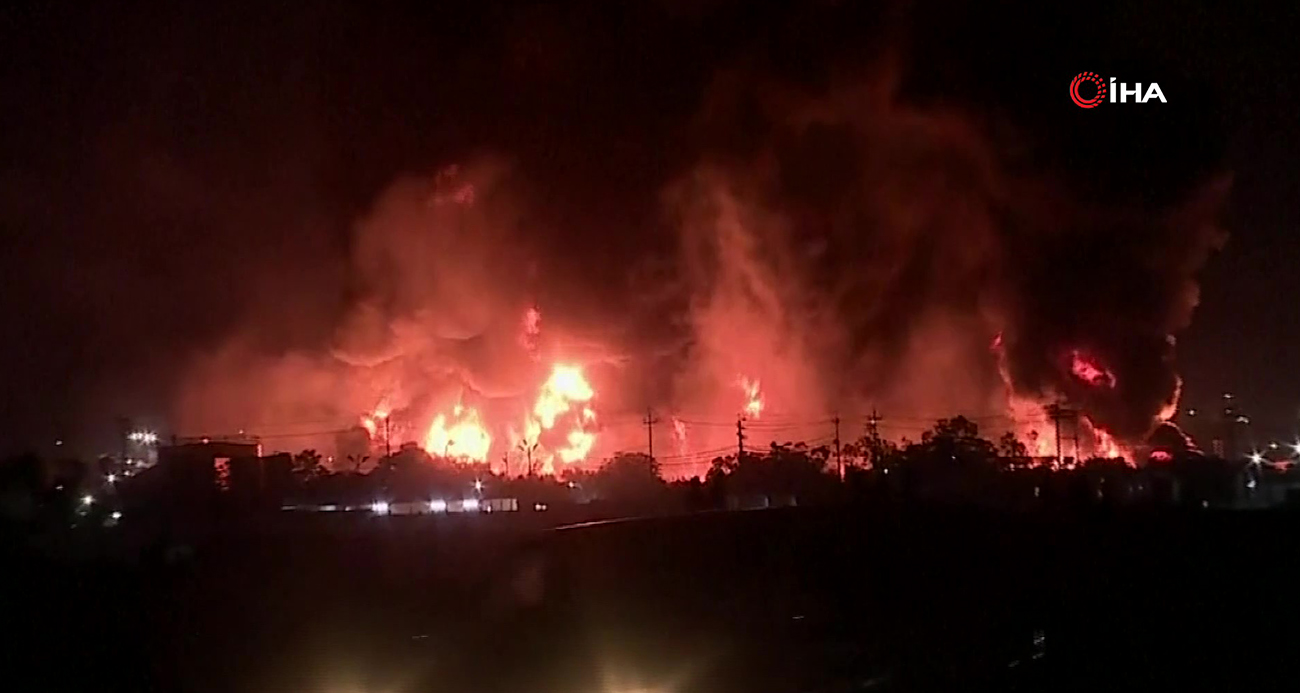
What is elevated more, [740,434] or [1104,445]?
[740,434]

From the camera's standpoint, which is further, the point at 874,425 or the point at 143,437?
the point at 143,437

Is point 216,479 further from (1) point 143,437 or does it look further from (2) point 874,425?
(2) point 874,425

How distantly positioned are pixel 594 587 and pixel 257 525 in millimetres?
13141

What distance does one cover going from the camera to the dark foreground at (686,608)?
1780cm

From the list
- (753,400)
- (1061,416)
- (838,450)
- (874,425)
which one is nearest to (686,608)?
(1061,416)

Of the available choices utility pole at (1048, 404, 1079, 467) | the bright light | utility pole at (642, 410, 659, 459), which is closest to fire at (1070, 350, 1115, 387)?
utility pole at (1048, 404, 1079, 467)

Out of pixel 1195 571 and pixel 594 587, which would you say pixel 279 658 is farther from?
pixel 1195 571

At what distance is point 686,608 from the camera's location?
20.0 m

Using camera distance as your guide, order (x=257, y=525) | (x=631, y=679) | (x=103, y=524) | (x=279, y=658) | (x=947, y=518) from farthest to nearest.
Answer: (x=103, y=524) < (x=257, y=525) < (x=947, y=518) < (x=279, y=658) < (x=631, y=679)

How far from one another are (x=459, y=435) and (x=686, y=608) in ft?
231

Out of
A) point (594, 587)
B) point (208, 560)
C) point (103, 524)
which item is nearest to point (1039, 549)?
point (594, 587)

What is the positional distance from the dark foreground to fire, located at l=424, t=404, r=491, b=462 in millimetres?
61923

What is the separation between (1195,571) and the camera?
23.0m

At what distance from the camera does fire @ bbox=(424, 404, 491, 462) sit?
8812 cm
